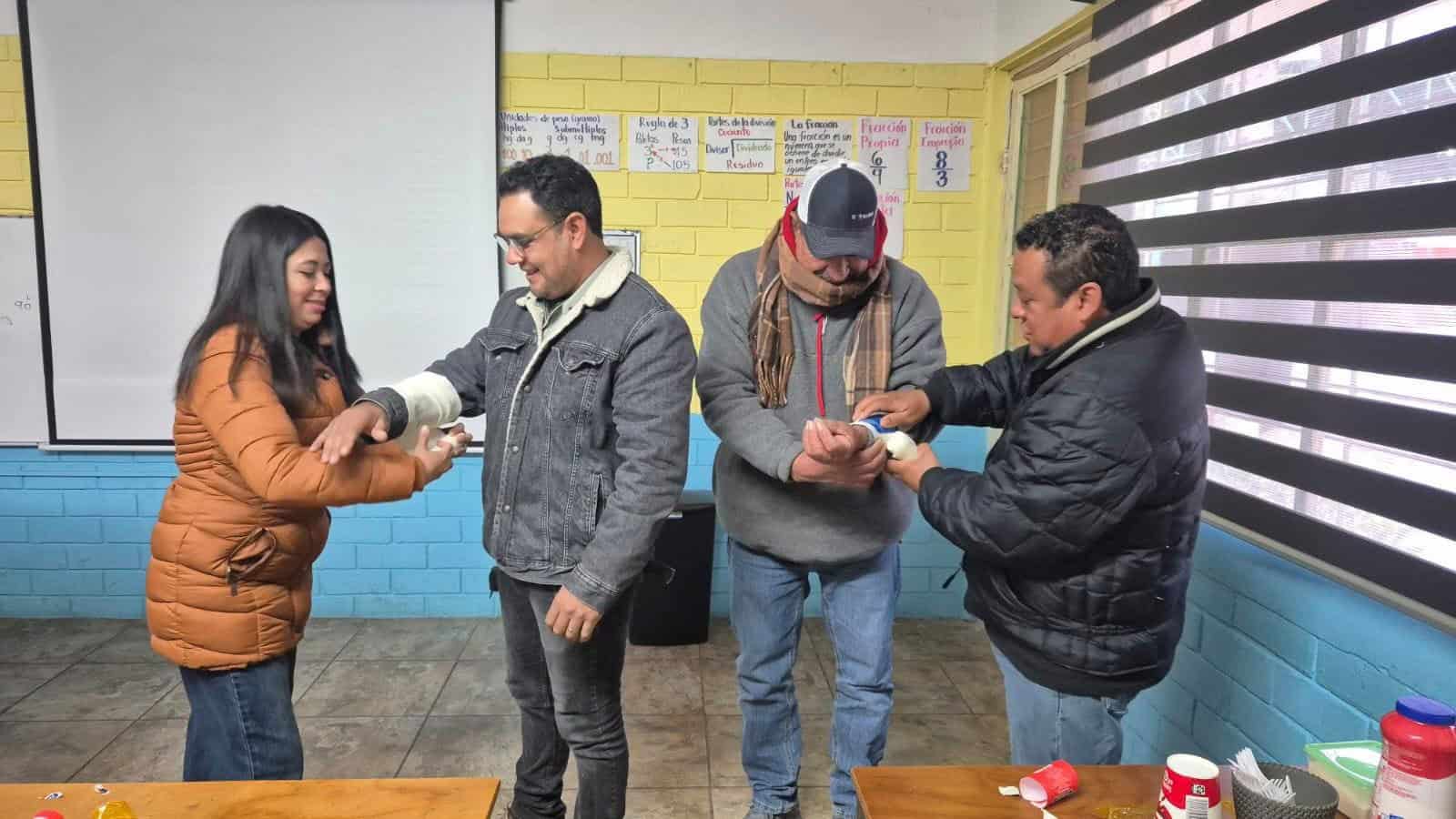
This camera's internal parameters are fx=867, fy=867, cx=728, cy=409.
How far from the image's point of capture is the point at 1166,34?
2.30 meters

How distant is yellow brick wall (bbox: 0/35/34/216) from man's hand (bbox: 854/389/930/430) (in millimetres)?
3573

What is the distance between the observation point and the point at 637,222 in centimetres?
367

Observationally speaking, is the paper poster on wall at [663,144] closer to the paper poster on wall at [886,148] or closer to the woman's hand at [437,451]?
the paper poster on wall at [886,148]

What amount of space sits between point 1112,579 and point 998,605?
0.72ft

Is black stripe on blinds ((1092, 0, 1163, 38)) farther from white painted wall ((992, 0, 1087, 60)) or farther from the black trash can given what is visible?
the black trash can

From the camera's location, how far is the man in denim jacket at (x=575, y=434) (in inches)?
67.1

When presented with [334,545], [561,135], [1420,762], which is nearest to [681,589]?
[334,545]

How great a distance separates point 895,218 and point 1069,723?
2.58m

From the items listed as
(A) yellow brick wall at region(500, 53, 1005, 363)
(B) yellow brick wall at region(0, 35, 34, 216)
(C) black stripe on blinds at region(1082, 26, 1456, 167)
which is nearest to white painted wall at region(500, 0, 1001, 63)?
(A) yellow brick wall at region(500, 53, 1005, 363)

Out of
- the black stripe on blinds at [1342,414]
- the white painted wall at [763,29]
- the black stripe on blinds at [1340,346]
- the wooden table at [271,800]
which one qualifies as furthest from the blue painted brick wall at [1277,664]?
the white painted wall at [763,29]

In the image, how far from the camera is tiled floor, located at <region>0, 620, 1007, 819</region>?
2625 millimetres

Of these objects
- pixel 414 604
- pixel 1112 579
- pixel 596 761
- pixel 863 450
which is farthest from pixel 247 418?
pixel 414 604

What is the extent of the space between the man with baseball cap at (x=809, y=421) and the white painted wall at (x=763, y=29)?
187 cm

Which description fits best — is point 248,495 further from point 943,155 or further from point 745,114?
point 943,155
